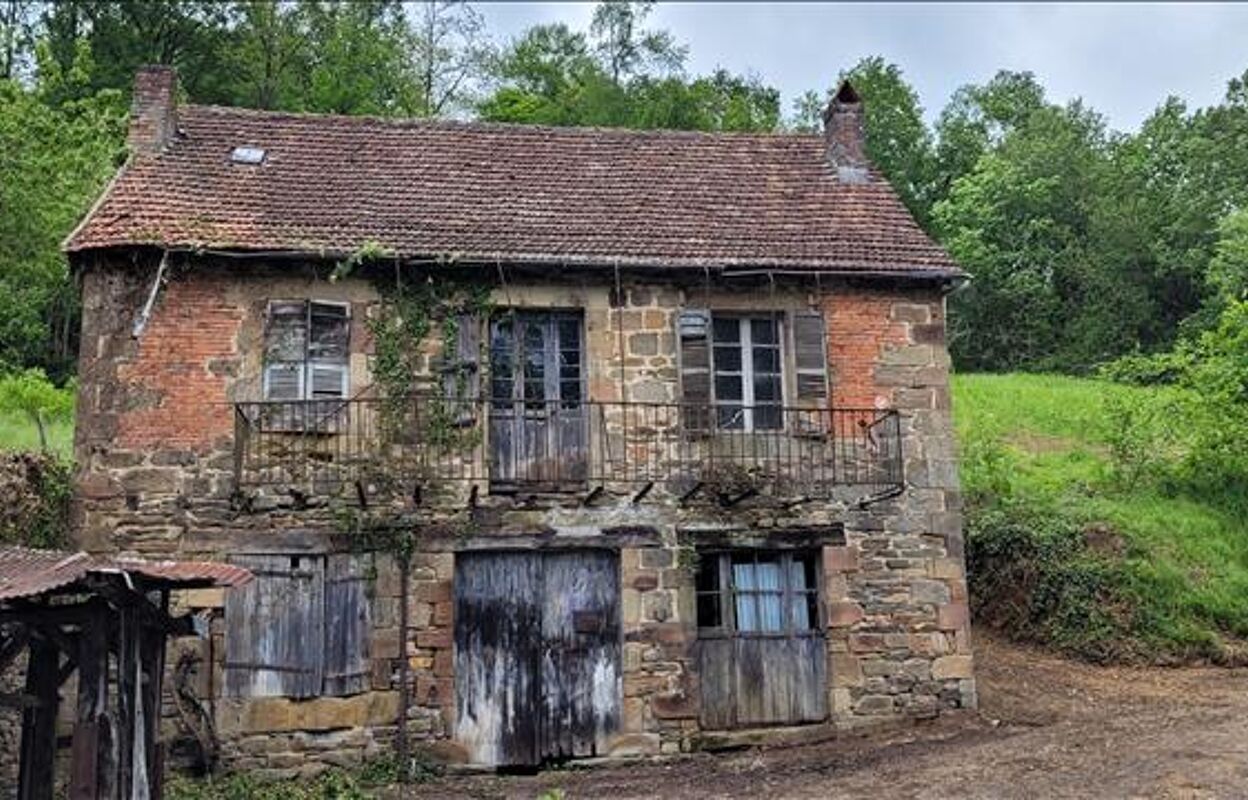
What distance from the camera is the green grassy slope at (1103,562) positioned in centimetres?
1595

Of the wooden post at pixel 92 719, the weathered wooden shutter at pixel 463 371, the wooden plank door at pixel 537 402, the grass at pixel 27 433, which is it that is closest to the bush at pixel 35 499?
the wooden post at pixel 92 719

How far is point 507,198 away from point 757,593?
5.70 metres

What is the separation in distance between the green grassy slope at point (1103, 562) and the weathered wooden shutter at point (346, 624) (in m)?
8.95

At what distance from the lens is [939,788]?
35.1ft

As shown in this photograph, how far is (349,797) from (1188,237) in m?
30.5

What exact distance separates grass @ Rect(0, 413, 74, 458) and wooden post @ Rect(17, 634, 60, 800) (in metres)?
8.98

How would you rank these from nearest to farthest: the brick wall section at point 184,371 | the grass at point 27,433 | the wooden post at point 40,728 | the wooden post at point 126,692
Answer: the wooden post at point 126,692 < the wooden post at point 40,728 < the brick wall section at point 184,371 < the grass at point 27,433

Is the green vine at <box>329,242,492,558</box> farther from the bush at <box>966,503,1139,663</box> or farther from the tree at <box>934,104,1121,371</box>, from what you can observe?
the tree at <box>934,104,1121,371</box>

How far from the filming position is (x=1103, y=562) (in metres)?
16.6

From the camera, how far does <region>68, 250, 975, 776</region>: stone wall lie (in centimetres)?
1269

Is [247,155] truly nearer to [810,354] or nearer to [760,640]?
[810,354]

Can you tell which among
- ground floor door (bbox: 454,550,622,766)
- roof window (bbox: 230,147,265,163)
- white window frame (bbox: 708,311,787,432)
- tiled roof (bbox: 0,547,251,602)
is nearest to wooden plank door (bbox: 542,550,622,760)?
ground floor door (bbox: 454,550,622,766)

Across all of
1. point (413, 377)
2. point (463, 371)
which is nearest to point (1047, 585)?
point (463, 371)

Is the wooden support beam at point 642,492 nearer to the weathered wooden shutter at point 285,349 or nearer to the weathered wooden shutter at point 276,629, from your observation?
the weathered wooden shutter at point 276,629
